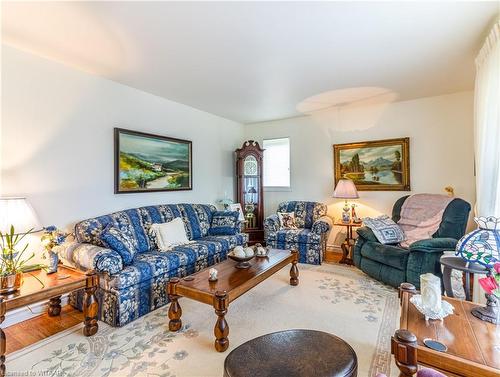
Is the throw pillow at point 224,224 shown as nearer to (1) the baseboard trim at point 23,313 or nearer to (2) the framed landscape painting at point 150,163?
(2) the framed landscape painting at point 150,163

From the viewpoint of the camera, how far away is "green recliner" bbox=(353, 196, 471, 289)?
9.02 feet

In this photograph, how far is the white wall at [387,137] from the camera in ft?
12.6

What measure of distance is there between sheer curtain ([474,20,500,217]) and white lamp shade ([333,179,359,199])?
1754 millimetres

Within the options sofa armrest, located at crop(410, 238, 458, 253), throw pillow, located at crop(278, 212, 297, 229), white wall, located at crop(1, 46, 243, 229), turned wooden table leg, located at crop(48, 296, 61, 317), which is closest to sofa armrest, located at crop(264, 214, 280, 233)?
throw pillow, located at crop(278, 212, 297, 229)

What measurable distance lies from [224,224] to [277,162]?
201cm

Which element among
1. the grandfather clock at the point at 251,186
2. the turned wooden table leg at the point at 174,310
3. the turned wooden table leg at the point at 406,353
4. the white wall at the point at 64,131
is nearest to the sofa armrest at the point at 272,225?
the grandfather clock at the point at 251,186

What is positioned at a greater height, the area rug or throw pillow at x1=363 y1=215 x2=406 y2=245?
throw pillow at x1=363 y1=215 x2=406 y2=245

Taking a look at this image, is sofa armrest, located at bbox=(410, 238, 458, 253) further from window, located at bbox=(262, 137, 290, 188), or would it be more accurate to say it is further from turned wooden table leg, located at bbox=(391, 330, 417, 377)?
window, located at bbox=(262, 137, 290, 188)

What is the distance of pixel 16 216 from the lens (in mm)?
2076

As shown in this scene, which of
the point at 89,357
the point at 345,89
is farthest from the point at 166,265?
the point at 345,89

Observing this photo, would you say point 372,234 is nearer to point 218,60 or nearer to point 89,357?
point 218,60

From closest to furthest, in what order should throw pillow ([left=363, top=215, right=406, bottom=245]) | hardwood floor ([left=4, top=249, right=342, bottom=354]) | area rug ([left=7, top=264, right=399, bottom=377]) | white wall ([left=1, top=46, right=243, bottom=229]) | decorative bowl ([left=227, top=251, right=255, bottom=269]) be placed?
area rug ([left=7, top=264, right=399, bottom=377]), hardwood floor ([left=4, top=249, right=342, bottom=354]), white wall ([left=1, top=46, right=243, bottom=229]), decorative bowl ([left=227, top=251, right=255, bottom=269]), throw pillow ([left=363, top=215, right=406, bottom=245])

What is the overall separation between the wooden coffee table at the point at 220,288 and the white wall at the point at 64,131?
157cm

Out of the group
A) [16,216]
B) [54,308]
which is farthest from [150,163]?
[54,308]
